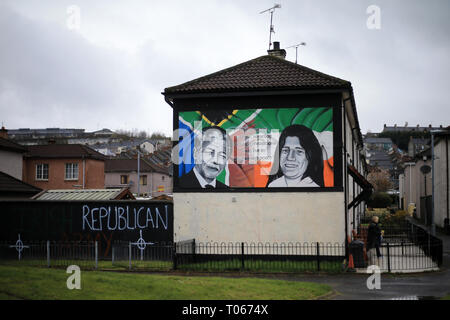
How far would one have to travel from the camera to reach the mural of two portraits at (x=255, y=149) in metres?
19.8

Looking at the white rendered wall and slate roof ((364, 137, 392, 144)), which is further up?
slate roof ((364, 137, 392, 144))

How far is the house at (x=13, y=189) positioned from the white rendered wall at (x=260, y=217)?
12.2 metres

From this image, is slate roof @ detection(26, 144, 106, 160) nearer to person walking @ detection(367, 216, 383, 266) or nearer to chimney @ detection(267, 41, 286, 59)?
chimney @ detection(267, 41, 286, 59)

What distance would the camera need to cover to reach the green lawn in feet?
35.6

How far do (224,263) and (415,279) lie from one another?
22.9 feet

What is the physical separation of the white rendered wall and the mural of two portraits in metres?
0.49

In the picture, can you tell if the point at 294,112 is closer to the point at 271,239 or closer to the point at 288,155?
the point at 288,155

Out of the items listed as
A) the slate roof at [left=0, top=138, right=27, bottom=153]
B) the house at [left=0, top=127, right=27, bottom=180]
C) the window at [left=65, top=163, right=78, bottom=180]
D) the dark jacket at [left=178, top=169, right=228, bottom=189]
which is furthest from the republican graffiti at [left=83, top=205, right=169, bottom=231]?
the window at [left=65, top=163, right=78, bottom=180]

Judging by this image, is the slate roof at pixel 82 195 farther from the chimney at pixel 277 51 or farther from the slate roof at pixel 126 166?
the slate roof at pixel 126 166

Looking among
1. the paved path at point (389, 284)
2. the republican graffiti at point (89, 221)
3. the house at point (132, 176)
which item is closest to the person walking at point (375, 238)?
the paved path at point (389, 284)

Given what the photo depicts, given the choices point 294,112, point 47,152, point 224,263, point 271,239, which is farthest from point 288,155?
point 47,152

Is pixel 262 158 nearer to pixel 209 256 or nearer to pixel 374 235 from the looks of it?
pixel 209 256

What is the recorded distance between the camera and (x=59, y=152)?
2020 inches
